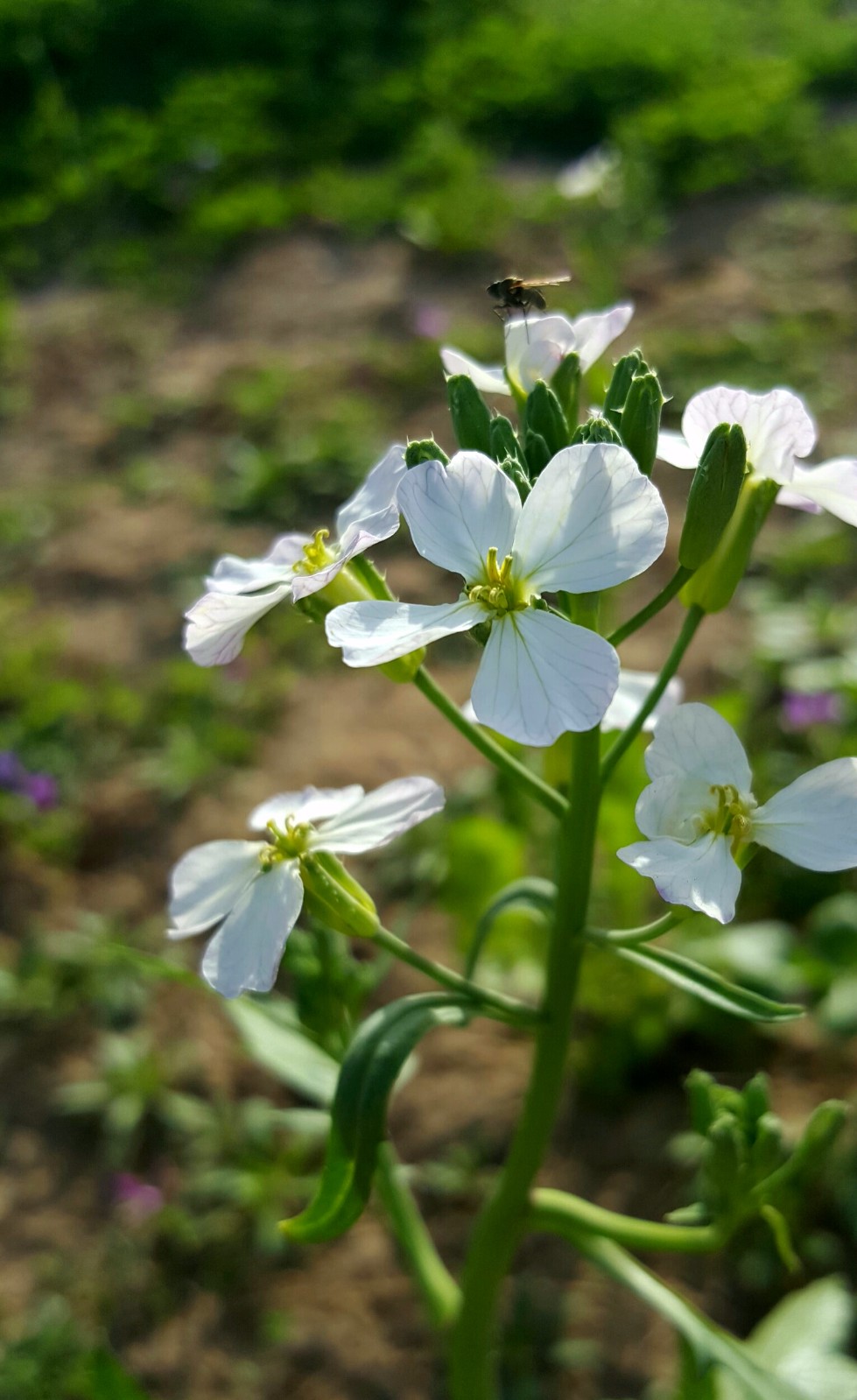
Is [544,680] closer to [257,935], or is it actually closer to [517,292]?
[257,935]

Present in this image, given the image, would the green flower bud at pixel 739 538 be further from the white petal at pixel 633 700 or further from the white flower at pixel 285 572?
the white flower at pixel 285 572

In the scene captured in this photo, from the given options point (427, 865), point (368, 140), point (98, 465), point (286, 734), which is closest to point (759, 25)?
point (368, 140)

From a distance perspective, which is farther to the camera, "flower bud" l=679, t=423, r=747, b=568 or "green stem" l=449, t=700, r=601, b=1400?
"green stem" l=449, t=700, r=601, b=1400

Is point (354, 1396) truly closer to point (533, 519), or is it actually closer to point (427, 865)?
point (427, 865)

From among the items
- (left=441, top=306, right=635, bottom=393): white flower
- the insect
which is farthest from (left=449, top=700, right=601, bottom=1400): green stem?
the insect

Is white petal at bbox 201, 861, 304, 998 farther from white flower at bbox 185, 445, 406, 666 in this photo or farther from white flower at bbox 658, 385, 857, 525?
white flower at bbox 658, 385, 857, 525

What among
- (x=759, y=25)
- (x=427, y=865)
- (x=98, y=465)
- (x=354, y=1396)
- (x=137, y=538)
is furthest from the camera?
(x=759, y=25)
